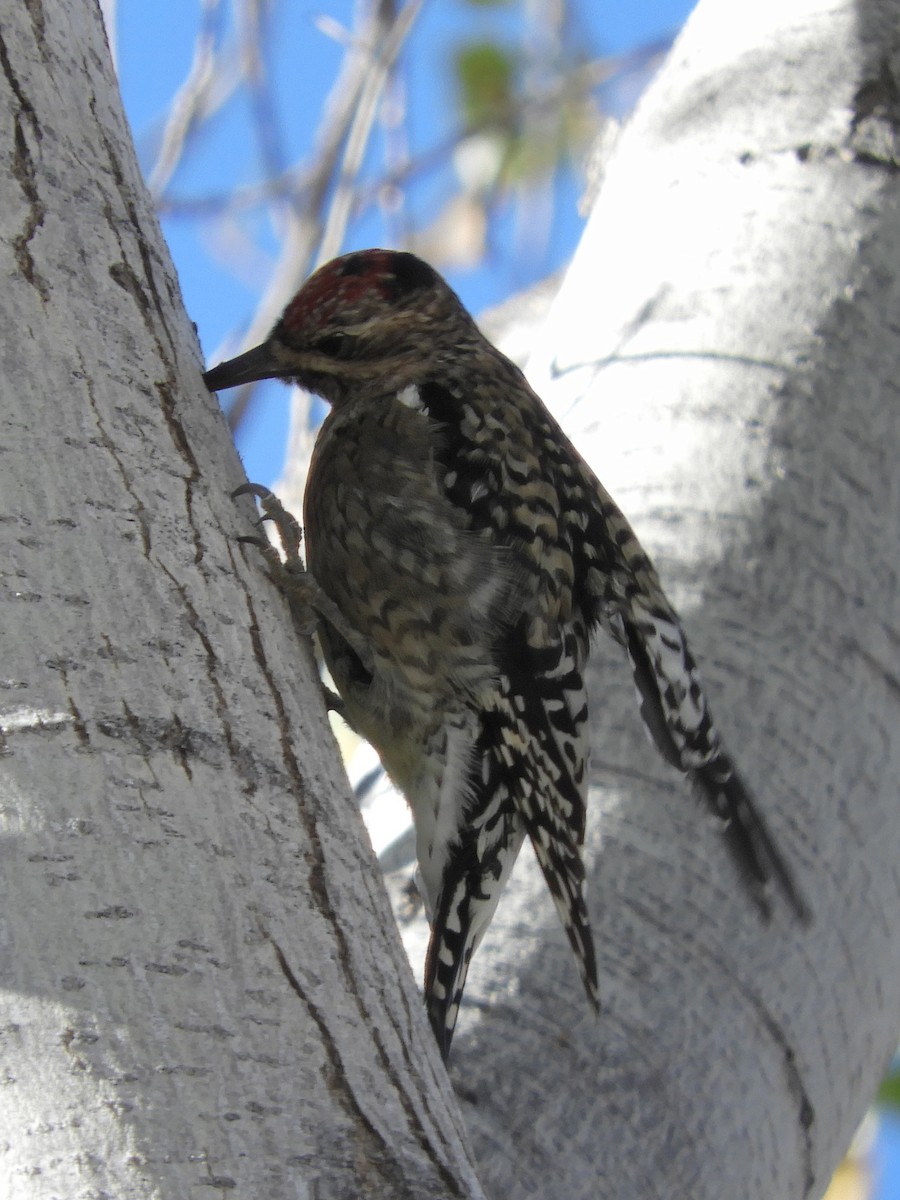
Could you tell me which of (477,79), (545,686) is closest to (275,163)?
(477,79)

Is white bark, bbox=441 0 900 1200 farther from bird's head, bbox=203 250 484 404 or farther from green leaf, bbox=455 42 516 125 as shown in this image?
green leaf, bbox=455 42 516 125

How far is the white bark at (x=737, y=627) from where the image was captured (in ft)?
6.10

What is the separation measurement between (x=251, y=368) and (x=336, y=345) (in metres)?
0.23

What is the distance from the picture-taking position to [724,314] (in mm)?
2561

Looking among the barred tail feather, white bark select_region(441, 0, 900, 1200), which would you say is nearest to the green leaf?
white bark select_region(441, 0, 900, 1200)

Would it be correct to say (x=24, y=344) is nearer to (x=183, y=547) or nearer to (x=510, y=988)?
(x=183, y=547)

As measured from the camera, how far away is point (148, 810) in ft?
4.17

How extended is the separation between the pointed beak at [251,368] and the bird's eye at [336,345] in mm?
99

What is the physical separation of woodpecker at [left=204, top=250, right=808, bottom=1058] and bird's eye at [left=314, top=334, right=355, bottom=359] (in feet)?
0.49

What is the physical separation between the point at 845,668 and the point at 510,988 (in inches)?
30.6

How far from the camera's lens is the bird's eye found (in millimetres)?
2873

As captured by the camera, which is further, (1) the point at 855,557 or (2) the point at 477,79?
(2) the point at 477,79

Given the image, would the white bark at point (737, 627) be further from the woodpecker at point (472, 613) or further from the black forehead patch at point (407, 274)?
the black forehead patch at point (407, 274)

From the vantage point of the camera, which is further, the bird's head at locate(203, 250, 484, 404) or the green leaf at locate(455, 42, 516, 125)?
the green leaf at locate(455, 42, 516, 125)
